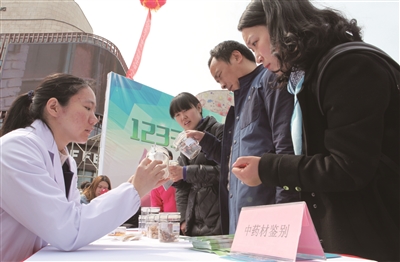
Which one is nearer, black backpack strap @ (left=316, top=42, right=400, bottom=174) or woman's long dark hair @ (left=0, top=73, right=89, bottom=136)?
black backpack strap @ (left=316, top=42, right=400, bottom=174)

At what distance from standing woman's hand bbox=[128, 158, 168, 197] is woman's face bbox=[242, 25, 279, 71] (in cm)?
43

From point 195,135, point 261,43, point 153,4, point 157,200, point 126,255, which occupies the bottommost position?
point 126,255

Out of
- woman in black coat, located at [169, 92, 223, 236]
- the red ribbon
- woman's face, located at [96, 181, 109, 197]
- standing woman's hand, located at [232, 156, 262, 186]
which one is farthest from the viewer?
the red ribbon

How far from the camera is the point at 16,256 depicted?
0.70 metres

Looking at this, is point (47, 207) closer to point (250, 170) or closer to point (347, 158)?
point (250, 170)

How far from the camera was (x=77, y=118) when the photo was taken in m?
1.02

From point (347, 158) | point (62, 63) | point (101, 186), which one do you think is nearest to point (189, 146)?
point (347, 158)

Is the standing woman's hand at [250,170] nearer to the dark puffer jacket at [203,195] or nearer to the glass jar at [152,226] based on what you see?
the glass jar at [152,226]

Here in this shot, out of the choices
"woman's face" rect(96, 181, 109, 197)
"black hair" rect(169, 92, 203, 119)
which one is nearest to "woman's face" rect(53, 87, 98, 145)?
"black hair" rect(169, 92, 203, 119)

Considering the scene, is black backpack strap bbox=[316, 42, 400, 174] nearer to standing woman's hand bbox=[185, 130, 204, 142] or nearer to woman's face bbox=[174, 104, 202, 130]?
standing woman's hand bbox=[185, 130, 204, 142]

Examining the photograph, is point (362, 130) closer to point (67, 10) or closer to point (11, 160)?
point (11, 160)

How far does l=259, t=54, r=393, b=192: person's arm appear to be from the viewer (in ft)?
1.81

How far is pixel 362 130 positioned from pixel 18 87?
10.3 meters

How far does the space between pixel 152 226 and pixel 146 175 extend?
0.42 meters
